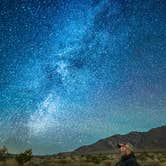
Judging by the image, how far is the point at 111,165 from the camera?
30.5 m

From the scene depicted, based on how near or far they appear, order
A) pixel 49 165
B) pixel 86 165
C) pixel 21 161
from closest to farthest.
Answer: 1. pixel 21 161
2. pixel 86 165
3. pixel 49 165

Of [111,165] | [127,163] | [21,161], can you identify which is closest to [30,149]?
[21,161]

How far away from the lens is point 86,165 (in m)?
29.4

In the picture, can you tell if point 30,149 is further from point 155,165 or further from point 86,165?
point 155,165

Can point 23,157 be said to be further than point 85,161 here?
No

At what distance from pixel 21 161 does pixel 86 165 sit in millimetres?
6133

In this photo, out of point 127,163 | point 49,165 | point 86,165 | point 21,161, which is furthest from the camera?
point 49,165

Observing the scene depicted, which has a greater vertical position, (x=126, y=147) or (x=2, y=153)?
(x=2, y=153)

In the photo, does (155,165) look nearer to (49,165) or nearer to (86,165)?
(86,165)

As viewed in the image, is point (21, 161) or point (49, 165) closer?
point (21, 161)

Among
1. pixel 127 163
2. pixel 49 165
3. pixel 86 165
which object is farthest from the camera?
pixel 49 165

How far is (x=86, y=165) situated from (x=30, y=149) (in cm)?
534

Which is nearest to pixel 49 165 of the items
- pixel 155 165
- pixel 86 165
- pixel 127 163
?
→ pixel 86 165

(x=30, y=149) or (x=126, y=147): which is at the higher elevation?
(x=30, y=149)
